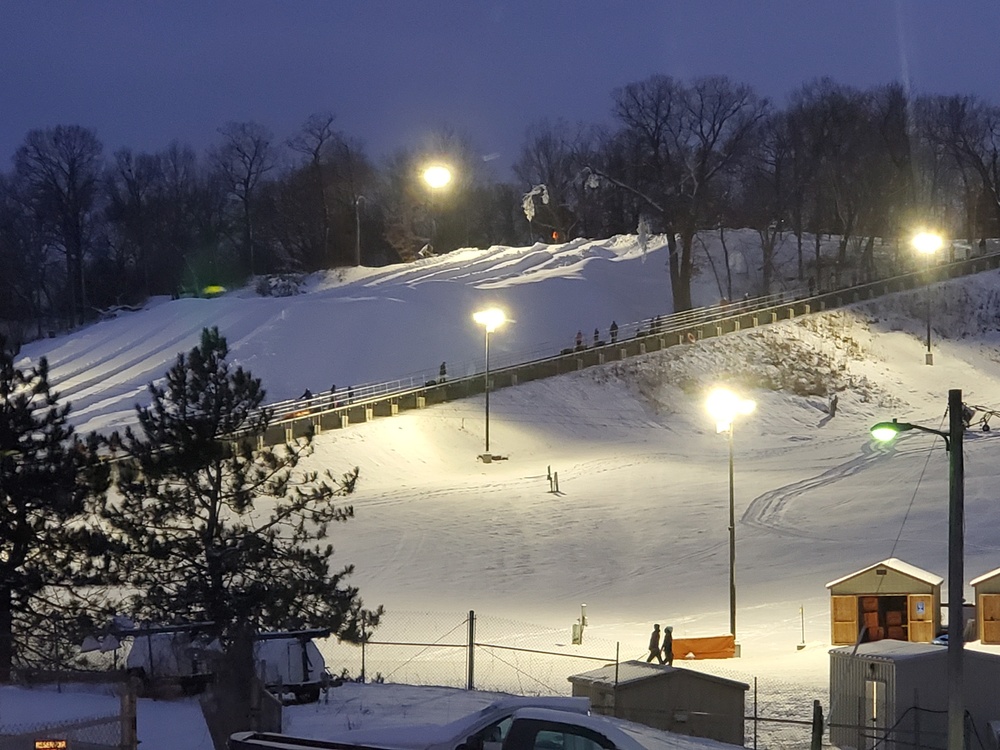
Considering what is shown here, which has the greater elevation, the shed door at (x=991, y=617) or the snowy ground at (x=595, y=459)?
the snowy ground at (x=595, y=459)

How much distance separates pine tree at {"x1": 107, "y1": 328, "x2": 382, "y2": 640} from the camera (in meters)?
19.8

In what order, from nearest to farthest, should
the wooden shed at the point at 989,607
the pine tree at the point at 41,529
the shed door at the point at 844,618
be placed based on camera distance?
the pine tree at the point at 41,529, the wooden shed at the point at 989,607, the shed door at the point at 844,618

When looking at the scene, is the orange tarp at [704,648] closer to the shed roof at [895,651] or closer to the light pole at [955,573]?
the shed roof at [895,651]

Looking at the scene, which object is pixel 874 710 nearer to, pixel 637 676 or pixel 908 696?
pixel 908 696

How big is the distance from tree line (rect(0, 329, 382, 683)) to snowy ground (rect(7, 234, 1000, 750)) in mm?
2030

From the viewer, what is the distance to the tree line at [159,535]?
19750 millimetres

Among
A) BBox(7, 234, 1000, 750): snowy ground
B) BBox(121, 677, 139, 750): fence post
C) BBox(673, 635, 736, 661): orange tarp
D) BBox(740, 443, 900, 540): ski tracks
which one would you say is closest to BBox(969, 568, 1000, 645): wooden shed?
BBox(7, 234, 1000, 750): snowy ground

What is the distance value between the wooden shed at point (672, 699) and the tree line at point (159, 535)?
415cm

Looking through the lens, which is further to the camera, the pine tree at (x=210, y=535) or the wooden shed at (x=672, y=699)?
the pine tree at (x=210, y=535)

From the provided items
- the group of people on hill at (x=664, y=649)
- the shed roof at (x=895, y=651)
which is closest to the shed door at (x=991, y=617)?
the shed roof at (x=895, y=651)

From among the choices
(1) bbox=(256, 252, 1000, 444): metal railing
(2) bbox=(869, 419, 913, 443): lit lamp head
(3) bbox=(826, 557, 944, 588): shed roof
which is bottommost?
(3) bbox=(826, 557, 944, 588): shed roof

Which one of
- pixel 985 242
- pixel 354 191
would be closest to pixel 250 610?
pixel 354 191

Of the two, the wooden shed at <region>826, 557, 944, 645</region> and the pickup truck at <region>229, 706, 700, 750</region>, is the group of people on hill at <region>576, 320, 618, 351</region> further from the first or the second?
the pickup truck at <region>229, 706, 700, 750</region>

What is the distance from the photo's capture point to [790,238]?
88.6 metres
